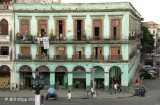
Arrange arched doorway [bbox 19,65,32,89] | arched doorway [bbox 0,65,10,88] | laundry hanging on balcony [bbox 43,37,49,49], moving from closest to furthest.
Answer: laundry hanging on balcony [bbox 43,37,49,49] < arched doorway [bbox 0,65,10,88] < arched doorway [bbox 19,65,32,89]

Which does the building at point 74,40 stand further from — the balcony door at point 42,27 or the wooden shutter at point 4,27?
the wooden shutter at point 4,27

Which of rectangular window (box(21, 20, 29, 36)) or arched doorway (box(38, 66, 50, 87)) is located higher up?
rectangular window (box(21, 20, 29, 36))

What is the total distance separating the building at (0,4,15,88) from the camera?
5050 centimetres

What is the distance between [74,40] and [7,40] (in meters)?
10.4

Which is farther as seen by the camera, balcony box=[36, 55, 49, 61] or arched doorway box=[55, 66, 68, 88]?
arched doorway box=[55, 66, 68, 88]

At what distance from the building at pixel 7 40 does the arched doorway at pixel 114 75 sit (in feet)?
51.2

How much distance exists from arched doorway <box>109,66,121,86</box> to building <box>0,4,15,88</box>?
15.6 m

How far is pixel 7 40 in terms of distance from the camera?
5059 centimetres

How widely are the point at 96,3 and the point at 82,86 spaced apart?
13421mm

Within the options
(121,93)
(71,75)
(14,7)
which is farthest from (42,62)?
(121,93)

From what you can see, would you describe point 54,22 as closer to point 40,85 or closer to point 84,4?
point 84,4

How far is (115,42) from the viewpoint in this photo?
4881 centimetres

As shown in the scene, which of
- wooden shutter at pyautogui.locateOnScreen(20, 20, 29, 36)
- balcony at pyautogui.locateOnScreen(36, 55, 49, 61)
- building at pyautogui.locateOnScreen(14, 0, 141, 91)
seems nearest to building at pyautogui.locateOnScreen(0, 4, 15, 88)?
building at pyautogui.locateOnScreen(14, 0, 141, 91)

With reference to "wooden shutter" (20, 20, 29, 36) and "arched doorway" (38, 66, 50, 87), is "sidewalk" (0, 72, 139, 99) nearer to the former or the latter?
"arched doorway" (38, 66, 50, 87)
